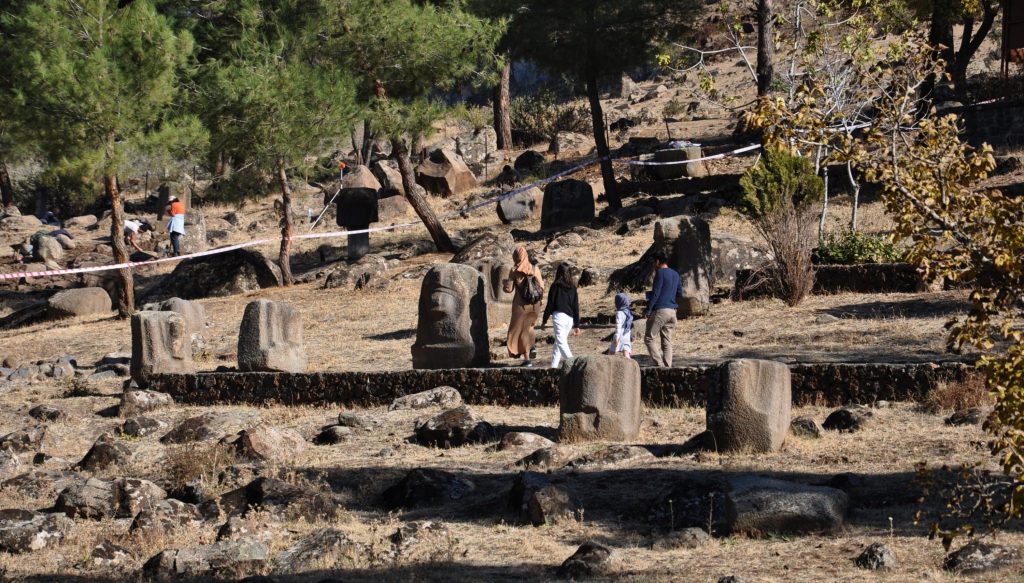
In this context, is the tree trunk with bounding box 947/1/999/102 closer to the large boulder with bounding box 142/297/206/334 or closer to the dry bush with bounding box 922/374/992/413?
the large boulder with bounding box 142/297/206/334

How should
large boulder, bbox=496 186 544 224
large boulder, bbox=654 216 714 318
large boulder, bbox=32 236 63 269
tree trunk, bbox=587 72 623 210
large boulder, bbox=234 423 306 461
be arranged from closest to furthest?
large boulder, bbox=234 423 306 461 < large boulder, bbox=654 216 714 318 < tree trunk, bbox=587 72 623 210 < large boulder, bbox=496 186 544 224 < large boulder, bbox=32 236 63 269

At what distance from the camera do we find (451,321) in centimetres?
1560

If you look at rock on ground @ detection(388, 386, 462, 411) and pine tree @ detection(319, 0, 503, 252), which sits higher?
pine tree @ detection(319, 0, 503, 252)

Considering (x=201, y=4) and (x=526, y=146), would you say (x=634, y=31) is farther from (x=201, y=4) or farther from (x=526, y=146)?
(x=526, y=146)

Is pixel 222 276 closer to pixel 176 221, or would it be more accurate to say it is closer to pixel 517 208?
pixel 176 221

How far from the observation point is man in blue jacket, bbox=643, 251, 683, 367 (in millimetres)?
14266

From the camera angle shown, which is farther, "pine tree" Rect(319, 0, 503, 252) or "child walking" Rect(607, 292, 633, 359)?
"pine tree" Rect(319, 0, 503, 252)

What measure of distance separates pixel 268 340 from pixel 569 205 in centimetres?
1381

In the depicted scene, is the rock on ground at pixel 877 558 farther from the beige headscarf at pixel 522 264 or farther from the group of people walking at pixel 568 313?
the beige headscarf at pixel 522 264

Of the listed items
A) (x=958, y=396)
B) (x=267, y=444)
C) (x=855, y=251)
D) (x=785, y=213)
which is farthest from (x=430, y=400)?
(x=855, y=251)

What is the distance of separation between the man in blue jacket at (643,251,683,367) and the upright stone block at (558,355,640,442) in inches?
99.5

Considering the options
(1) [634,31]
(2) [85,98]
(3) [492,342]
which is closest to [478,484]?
(3) [492,342]

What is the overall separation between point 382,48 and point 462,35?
1689mm

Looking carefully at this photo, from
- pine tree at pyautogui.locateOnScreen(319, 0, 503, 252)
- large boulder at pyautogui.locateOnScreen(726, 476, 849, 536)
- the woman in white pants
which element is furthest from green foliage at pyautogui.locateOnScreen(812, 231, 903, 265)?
large boulder at pyautogui.locateOnScreen(726, 476, 849, 536)
